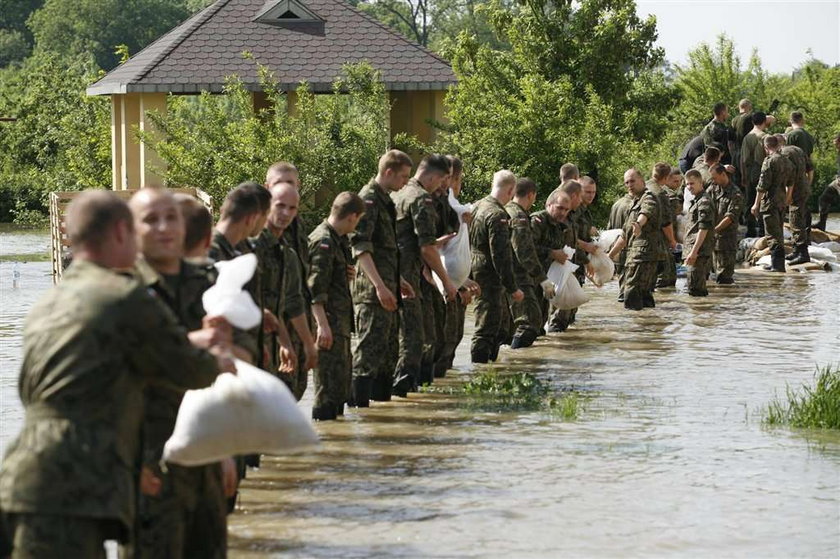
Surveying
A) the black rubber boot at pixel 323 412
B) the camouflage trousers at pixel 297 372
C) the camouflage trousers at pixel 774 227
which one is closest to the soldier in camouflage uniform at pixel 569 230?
the black rubber boot at pixel 323 412

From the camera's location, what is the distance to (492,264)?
14.5 m

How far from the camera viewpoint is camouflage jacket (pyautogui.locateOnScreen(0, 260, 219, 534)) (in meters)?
5.32

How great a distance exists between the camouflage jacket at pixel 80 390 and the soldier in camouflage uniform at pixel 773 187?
2015 centimetres

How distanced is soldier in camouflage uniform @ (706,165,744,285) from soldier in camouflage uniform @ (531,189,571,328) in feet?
20.3

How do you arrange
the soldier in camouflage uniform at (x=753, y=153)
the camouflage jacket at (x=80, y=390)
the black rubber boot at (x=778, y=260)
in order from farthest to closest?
1. the soldier in camouflage uniform at (x=753, y=153)
2. the black rubber boot at (x=778, y=260)
3. the camouflage jacket at (x=80, y=390)

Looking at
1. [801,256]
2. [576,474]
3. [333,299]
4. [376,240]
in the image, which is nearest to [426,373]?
[376,240]

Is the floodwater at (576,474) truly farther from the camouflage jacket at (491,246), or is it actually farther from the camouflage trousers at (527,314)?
A: the camouflage jacket at (491,246)

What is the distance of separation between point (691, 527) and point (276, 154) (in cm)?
1893

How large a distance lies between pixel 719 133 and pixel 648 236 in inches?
336

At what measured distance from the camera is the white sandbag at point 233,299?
6.17 m

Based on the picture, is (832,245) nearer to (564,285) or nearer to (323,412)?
(564,285)

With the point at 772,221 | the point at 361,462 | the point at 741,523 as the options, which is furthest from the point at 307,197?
the point at 741,523

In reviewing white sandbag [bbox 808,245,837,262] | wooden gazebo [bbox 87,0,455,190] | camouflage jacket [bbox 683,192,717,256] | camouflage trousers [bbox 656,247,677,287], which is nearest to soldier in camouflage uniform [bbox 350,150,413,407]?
camouflage jacket [bbox 683,192,717,256]

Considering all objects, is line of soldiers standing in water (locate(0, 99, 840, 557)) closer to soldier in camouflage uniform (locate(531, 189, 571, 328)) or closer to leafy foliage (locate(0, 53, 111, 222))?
soldier in camouflage uniform (locate(531, 189, 571, 328))
